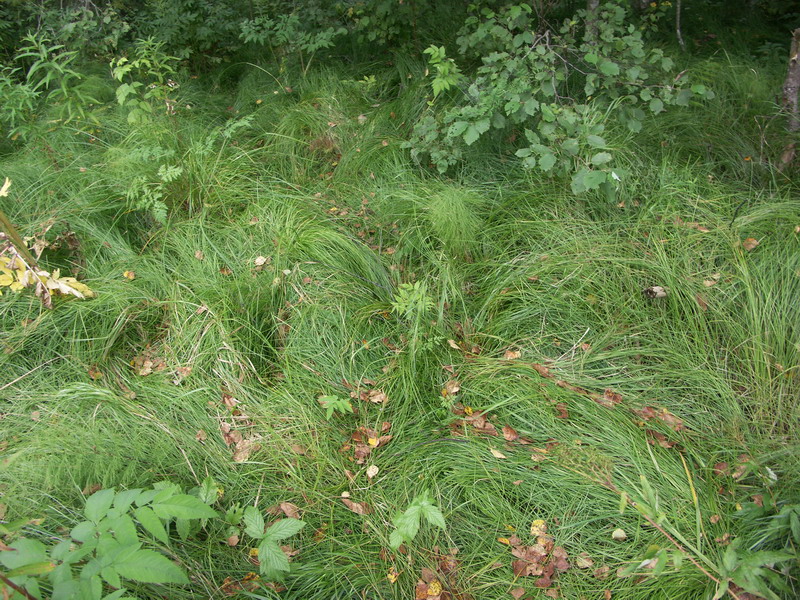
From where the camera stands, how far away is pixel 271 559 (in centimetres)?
181

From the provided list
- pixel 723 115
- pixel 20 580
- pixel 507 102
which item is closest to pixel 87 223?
pixel 20 580

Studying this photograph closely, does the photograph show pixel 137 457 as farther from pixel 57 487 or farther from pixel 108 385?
pixel 108 385

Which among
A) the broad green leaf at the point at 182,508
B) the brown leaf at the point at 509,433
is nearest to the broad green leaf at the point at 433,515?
the brown leaf at the point at 509,433

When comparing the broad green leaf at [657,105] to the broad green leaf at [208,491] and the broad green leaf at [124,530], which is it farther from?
the broad green leaf at [124,530]

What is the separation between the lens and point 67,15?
4.14 m

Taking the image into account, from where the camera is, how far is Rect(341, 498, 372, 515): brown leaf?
81.3 inches

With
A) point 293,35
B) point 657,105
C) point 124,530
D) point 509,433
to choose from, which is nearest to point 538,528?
point 509,433

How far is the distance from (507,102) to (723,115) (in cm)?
148

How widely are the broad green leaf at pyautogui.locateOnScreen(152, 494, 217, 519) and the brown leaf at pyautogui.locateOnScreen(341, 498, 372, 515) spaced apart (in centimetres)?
61

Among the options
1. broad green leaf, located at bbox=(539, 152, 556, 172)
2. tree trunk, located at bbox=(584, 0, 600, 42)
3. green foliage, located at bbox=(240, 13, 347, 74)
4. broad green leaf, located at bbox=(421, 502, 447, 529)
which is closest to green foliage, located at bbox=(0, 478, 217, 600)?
broad green leaf, located at bbox=(421, 502, 447, 529)

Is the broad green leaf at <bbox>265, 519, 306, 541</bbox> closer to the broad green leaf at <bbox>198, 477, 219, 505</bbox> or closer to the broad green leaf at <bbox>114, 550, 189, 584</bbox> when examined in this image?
the broad green leaf at <bbox>198, 477, 219, 505</bbox>

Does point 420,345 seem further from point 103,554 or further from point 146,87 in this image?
point 146,87

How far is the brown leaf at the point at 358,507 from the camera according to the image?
6.77 ft

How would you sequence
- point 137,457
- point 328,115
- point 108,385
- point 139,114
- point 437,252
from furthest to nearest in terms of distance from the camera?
point 328,115 < point 139,114 < point 437,252 < point 108,385 < point 137,457
